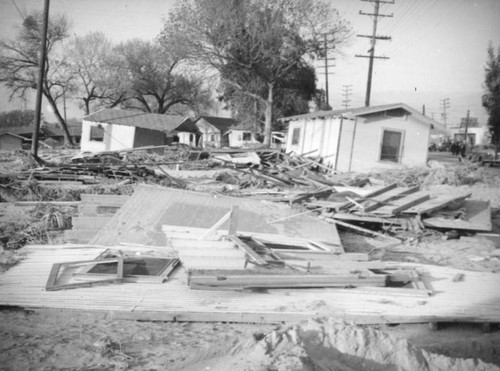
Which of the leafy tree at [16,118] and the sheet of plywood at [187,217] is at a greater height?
the leafy tree at [16,118]

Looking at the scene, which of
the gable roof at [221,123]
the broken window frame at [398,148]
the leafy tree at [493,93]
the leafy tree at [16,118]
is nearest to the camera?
the broken window frame at [398,148]

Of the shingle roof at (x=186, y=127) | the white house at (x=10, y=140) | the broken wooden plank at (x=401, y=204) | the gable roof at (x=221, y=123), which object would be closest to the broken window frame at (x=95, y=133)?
the shingle roof at (x=186, y=127)

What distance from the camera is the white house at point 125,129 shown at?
27094mm

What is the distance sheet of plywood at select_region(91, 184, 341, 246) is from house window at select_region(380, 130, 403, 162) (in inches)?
436

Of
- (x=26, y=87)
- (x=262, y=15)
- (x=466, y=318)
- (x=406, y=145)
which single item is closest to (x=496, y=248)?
(x=466, y=318)

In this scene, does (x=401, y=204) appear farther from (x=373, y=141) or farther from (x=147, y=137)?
(x=147, y=137)

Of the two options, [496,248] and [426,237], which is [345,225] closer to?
[426,237]

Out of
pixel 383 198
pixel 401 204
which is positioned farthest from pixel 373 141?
pixel 401 204

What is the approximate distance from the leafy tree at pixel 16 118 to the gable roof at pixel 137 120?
39930mm

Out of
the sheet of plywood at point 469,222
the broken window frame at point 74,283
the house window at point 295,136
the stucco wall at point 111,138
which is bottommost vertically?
the broken window frame at point 74,283

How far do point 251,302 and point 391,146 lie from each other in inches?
589

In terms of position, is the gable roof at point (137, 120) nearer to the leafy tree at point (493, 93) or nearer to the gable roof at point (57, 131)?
the leafy tree at point (493, 93)

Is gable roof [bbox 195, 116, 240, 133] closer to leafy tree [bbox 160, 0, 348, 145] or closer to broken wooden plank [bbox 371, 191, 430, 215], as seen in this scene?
Result: leafy tree [bbox 160, 0, 348, 145]

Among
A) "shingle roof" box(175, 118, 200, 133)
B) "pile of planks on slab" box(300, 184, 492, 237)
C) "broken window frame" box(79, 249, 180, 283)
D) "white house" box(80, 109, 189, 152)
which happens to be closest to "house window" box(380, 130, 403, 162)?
"pile of planks on slab" box(300, 184, 492, 237)
